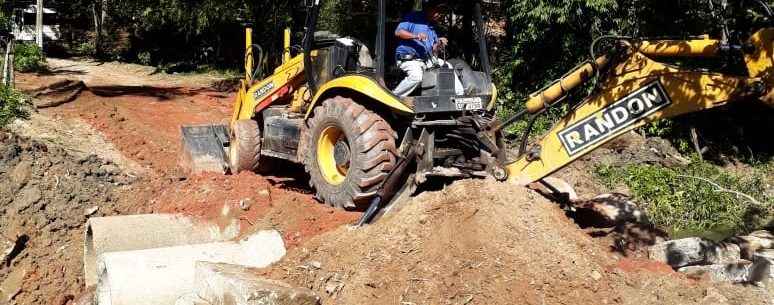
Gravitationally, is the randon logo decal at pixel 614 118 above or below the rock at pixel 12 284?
above

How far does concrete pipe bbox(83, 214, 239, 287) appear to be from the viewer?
22.4 feet

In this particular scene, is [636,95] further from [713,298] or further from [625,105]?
[713,298]

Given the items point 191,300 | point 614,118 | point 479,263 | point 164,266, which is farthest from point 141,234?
point 614,118

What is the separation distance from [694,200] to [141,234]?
19.7 feet

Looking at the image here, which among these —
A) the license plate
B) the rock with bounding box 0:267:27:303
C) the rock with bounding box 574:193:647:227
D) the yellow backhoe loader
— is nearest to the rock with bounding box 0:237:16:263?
the rock with bounding box 0:267:27:303

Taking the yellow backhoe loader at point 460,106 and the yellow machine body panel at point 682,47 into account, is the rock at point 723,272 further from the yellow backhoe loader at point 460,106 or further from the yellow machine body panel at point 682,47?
the yellow machine body panel at point 682,47

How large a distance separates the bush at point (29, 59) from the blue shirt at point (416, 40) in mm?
15360

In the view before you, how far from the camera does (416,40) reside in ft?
23.1

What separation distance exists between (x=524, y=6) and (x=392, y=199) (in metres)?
7.59

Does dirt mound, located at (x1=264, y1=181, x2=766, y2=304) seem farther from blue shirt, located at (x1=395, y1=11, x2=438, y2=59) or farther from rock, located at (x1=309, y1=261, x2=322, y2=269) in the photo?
blue shirt, located at (x1=395, y1=11, x2=438, y2=59)

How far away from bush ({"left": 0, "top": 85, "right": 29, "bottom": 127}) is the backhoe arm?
23.6 feet

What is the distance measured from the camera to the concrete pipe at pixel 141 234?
269 inches

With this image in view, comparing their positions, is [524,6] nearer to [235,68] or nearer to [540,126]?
[540,126]

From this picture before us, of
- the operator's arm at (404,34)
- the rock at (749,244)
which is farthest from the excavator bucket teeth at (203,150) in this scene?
the rock at (749,244)
